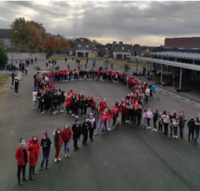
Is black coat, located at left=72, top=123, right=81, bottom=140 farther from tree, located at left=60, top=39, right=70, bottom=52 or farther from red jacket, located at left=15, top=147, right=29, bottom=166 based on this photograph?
tree, located at left=60, top=39, right=70, bottom=52

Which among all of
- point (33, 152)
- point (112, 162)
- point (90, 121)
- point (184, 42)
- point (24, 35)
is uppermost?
point (24, 35)

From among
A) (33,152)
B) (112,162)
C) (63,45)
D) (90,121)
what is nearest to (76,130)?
(90,121)

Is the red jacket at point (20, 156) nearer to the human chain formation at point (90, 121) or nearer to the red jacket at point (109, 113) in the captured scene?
the human chain formation at point (90, 121)

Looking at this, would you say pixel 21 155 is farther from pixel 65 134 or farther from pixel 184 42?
pixel 184 42

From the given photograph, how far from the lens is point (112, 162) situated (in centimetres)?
855

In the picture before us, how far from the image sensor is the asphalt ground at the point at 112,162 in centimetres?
712

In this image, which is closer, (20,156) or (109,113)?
(20,156)

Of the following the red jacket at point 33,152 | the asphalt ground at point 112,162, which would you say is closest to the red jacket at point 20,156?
the red jacket at point 33,152

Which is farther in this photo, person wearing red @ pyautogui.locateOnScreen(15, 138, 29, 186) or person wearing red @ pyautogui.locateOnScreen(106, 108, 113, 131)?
person wearing red @ pyautogui.locateOnScreen(106, 108, 113, 131)

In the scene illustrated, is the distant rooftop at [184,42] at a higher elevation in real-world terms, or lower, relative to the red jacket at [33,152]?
higher

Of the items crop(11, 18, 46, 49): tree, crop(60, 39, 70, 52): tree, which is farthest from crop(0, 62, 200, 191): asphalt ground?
crop(60, 39, 70, 52): tree

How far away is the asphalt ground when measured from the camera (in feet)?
23.4

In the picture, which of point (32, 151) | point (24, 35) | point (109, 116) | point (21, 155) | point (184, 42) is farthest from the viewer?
point (24, 35)

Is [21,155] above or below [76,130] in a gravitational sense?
below
